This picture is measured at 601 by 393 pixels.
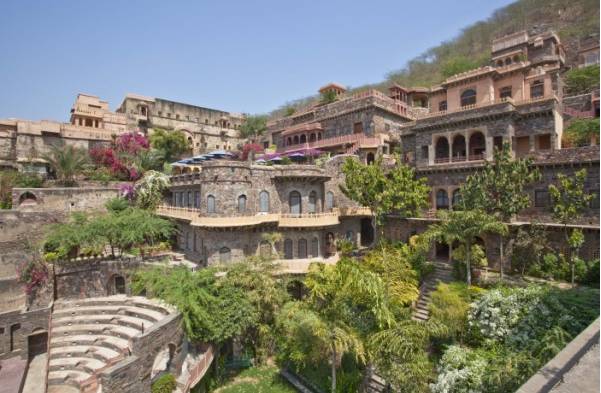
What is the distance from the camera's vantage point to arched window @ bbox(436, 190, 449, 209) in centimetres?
2495

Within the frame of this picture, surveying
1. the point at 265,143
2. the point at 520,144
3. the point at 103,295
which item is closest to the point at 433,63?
the point at 265,143

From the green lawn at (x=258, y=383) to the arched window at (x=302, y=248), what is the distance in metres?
8.72

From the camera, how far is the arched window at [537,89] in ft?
85.8

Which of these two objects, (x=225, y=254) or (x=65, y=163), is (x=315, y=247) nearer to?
(x=225, y=254)

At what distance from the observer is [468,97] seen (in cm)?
2806

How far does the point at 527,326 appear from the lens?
12883 millimetres

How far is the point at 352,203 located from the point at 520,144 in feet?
47.4

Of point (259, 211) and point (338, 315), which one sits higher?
point (259, 211)

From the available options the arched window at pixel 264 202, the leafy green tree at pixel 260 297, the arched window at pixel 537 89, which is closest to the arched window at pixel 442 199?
the arched window at pixel 537 89

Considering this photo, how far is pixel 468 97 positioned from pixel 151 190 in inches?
1253

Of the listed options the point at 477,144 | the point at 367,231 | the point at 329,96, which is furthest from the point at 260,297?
the point at 329,96

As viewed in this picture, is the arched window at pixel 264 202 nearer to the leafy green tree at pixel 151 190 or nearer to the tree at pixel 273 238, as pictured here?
the tree at pixel 273 238

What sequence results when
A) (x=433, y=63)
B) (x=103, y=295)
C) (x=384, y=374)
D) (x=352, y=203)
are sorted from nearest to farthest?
1. (x=384, y=374)
2. (x=103, y=295)
3. (x=352, y=203)
4. (x=433, y=63)

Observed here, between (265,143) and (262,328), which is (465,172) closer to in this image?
(262,328)
